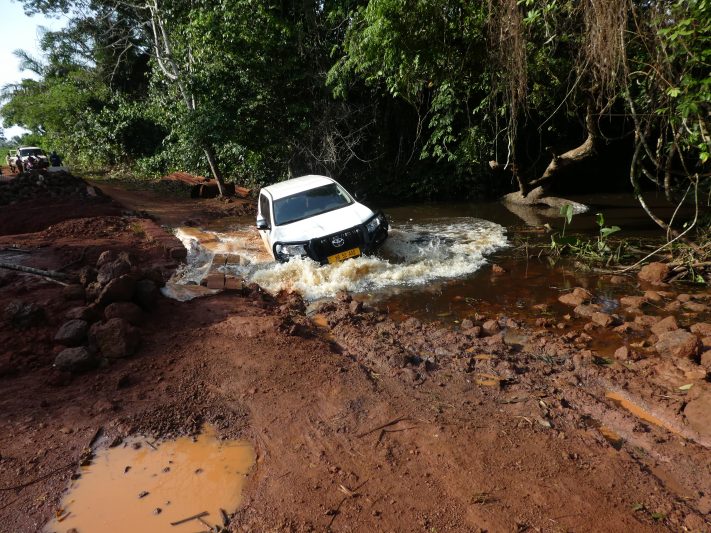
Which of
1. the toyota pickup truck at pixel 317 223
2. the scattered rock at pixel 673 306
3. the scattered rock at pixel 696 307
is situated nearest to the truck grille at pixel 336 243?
the toyota pickup truck at pixel 317 223

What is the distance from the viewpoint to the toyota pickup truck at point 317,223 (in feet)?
27.9

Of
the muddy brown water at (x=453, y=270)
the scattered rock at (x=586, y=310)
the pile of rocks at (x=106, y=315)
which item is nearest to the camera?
the pile of rocks at (x=106, y=315)

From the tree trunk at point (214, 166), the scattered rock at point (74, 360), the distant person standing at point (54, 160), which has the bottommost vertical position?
the scattered rock at point (74, 360)

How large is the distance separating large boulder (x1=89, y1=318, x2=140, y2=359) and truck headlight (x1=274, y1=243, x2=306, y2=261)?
128 inches

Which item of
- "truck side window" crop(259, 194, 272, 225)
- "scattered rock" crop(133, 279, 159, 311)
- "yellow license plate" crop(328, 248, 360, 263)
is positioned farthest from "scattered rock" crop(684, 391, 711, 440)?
"truck side window" crop(259, 194, 272, 225)

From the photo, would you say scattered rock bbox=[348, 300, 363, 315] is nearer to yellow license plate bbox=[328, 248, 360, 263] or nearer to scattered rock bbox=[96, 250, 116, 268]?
yellow license plate bbox=[328, 248, 360, 263]

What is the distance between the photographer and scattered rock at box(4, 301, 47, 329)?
612 cm

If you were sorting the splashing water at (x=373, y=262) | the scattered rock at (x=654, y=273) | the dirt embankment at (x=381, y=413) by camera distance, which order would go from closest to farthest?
the dirt embankment at (x=381, y=413)
the scattered rock at (x=654, y=273)
the splashing water at (x=373, y=262)

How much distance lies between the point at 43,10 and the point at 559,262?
98.2 feet

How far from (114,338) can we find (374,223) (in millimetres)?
4915

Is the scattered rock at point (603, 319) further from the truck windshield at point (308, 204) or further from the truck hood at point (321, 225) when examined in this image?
the truck windshield at point (308, 204)

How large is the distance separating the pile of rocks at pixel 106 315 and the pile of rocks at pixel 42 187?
38.2 ft

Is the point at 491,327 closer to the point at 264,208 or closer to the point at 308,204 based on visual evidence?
the point at 308,204

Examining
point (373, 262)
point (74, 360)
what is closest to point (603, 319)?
point (373, 262)
